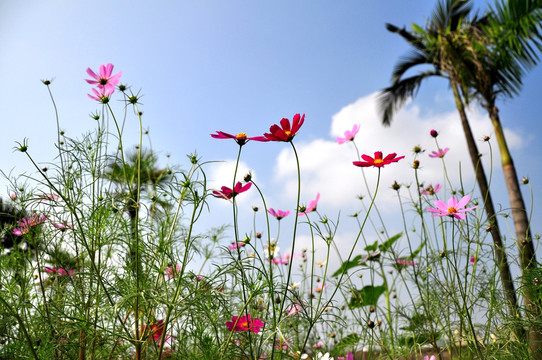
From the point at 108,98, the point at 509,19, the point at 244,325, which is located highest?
the point at 509,19

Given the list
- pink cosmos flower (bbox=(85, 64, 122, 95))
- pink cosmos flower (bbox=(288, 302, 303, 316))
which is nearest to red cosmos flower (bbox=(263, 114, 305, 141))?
pink cosmos flower (bbox=(288, 302, 303, 316))

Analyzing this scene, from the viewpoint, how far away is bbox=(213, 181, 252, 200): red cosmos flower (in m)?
1.04

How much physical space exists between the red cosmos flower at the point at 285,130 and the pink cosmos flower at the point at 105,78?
0.75m

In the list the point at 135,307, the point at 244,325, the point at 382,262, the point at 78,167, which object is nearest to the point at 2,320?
the point at 135,307

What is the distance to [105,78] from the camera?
1533 millimetres

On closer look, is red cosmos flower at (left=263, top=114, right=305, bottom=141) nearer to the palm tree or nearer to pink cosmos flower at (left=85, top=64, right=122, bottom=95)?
pink cosmos flower at (left=85, top=64, right=122, bottom=95)

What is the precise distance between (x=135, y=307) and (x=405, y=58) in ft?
28.0

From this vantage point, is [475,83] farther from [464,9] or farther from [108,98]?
[108,98]

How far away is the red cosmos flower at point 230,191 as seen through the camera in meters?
1.04

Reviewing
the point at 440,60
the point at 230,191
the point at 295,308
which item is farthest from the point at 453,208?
the point at 440,60

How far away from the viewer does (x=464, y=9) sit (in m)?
7.82

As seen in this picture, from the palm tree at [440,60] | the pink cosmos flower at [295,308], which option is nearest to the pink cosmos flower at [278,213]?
the pink cosmos flower at [295,308]

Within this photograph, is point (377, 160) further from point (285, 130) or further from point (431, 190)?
point (431, 190)

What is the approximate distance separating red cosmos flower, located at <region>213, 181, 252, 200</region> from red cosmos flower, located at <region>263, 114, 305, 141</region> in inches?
6.2
